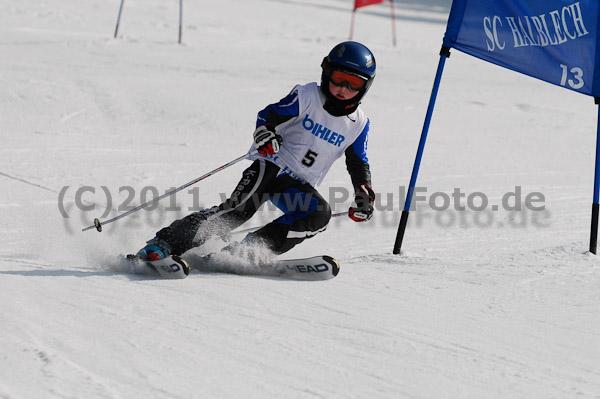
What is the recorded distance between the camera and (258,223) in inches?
237

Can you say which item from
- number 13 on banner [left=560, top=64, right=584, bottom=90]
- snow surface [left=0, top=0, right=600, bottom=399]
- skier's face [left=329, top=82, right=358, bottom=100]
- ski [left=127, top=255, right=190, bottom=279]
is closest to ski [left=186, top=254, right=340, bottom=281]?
snow surface [left=0, top=0, right=600, bottom=399]

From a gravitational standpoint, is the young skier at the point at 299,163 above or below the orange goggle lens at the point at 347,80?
below

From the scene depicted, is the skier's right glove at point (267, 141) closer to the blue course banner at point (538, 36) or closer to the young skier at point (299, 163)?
the young skier at point (299, 163)

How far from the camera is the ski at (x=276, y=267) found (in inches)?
162

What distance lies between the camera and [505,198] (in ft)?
23.4

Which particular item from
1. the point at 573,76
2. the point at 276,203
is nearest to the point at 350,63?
the point at 276,203

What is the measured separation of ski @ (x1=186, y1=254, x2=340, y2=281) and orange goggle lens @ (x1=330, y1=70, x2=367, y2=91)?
103 cm

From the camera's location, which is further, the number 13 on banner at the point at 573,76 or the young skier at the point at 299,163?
the number 13 on banner at the point at 573,76

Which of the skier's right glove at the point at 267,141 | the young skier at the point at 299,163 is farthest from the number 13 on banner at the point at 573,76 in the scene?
the skier's right glove at the point at 267,141

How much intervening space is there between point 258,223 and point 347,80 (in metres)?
2.03

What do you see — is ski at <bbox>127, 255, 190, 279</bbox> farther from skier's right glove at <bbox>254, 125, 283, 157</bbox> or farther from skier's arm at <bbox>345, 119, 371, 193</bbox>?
skier's arm at <bbox>345, 119, 371, 193</bbox>

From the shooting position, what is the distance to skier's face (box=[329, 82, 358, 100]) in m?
4.34

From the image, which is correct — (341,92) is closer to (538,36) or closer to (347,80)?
(347,80)

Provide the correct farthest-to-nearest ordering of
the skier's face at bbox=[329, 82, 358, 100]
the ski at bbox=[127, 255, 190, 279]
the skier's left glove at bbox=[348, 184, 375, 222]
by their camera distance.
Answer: the skier's left glove at bbox=[348, 184, 375, 222], the skier's face at bbox=[329, 82, 358, 100], the ski at bbox=[127, 255, 190, 279]
